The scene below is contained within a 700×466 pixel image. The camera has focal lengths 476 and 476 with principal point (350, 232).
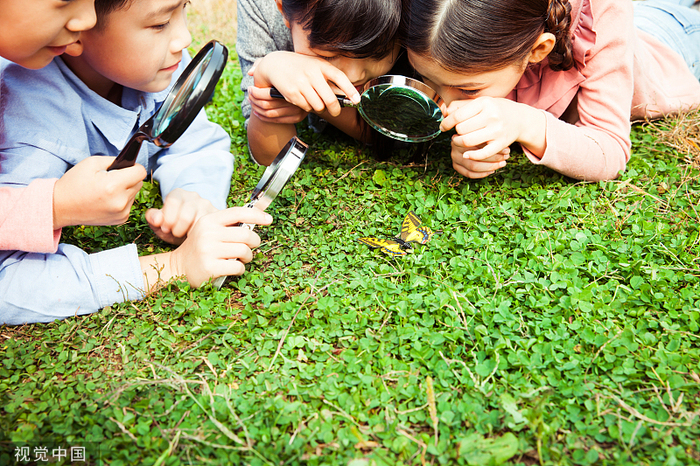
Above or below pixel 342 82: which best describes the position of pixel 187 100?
above

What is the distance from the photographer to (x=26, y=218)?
5.26ft

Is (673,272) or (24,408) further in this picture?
(673,272)

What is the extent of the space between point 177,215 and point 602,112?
196 cm

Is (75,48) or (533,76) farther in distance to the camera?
(533,76)

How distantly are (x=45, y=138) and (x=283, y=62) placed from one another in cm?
99

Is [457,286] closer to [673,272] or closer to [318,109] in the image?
[673,272]

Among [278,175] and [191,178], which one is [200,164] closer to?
[191,178]

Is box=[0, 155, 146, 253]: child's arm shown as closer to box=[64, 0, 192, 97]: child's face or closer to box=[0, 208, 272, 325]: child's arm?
box=[0, 208, 272, 325]: child's arm

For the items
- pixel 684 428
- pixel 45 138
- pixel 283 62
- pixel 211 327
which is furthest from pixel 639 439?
pixel 45 138

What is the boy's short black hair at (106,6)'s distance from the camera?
1562 millimetres

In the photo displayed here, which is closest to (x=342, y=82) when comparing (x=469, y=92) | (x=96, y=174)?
(x=469, y=92)

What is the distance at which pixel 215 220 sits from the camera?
181 cm

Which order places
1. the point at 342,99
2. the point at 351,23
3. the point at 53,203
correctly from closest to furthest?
the point at 53,203, the point at 351,23, the point at 342,99

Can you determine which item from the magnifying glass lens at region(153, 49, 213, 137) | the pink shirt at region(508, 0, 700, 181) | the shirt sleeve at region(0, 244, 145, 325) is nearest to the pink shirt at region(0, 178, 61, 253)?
the shirt sleeve at region(0, 244, 145, 325)
